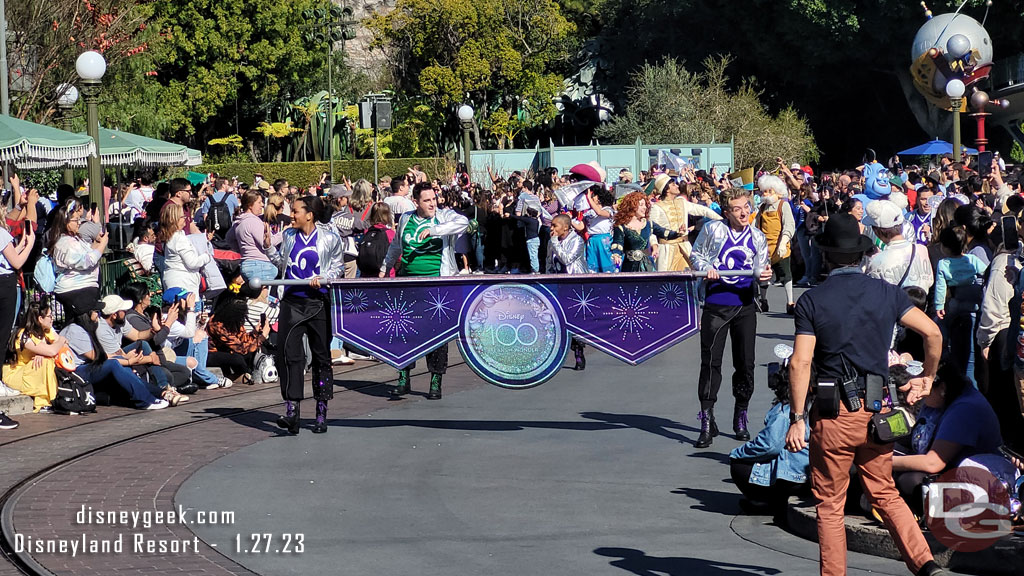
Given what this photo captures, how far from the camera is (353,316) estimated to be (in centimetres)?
1038

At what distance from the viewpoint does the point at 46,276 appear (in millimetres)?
12914

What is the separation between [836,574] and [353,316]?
522 centimetres

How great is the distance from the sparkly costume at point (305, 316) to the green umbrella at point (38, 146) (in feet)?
17.0

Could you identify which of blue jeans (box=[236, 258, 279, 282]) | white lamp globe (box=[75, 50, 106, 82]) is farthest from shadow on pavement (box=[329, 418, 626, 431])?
white lamp globe (box=[75, 50, 106, 82])

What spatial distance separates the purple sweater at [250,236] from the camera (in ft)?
49.5

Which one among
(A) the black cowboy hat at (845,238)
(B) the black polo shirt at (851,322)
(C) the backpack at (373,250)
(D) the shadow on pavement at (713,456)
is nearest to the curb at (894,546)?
(B) the black polo shirt at (851,322)

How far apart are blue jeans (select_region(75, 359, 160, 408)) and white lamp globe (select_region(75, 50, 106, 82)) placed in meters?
6.02

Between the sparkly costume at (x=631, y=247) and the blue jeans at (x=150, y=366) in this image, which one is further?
the sparkly costume at (x=631, y=247)

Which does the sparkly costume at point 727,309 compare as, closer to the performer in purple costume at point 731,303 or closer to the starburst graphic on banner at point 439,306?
the performer in purple costume at point 731,303

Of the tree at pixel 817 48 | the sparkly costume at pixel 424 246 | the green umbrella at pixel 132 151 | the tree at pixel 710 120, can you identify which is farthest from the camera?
the tree at pixel 817 48

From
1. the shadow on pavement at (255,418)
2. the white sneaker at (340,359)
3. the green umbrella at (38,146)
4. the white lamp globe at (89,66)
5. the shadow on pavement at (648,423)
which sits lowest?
the shadow on pavement at (648,423)

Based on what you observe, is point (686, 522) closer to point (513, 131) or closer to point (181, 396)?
→ point (181, 396)

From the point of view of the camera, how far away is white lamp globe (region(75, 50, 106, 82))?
16828 mm

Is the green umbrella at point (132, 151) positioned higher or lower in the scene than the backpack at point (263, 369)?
higher
